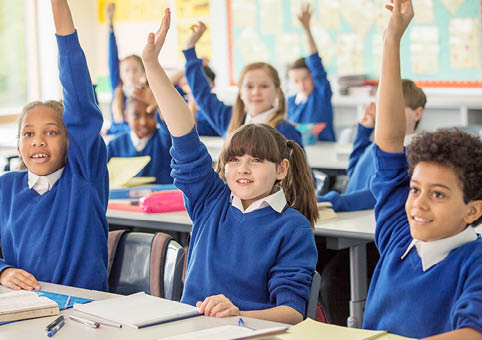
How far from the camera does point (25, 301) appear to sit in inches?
71.4

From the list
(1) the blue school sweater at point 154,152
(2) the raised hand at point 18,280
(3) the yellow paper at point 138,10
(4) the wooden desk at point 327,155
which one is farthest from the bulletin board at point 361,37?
(2) the raised hand at point 18,280

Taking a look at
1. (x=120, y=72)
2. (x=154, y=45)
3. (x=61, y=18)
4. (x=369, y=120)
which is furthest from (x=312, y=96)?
(x=154, y=45)

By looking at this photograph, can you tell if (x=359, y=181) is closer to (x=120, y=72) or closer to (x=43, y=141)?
(x=43, y=141)

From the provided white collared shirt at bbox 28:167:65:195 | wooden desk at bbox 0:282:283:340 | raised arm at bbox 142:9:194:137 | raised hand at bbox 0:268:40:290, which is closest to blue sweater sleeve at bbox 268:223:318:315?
wooden desk at bbox 0:282:283:340

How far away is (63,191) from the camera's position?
231 centimetres

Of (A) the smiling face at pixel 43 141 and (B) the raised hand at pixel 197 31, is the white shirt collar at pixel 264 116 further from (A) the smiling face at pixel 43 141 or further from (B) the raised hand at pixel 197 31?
(A) the smiling face at pixel 43 141

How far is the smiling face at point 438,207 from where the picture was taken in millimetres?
1666

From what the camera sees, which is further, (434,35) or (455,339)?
(434,35)

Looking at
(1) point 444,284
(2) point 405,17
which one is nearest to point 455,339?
(1) point 444,284

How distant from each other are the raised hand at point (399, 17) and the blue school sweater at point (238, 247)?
1.84 feet

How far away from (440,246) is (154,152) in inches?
108

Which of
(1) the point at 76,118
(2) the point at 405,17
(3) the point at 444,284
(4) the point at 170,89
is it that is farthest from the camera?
(1) the point at 76,118

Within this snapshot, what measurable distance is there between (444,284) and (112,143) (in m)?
2.96

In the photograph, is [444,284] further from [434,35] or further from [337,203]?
[434,35]
